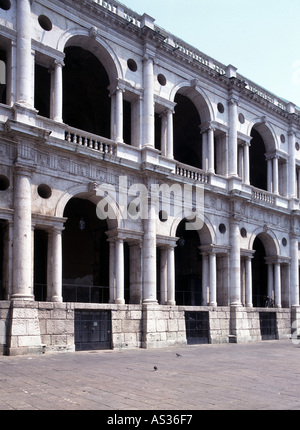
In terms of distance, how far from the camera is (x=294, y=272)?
3039 cm

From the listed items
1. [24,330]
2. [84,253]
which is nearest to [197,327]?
[84,253]

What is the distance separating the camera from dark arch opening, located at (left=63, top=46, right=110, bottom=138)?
24812mm

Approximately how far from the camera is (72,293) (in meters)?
26.4

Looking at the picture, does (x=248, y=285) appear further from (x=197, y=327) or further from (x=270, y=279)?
(x=197, y=327)

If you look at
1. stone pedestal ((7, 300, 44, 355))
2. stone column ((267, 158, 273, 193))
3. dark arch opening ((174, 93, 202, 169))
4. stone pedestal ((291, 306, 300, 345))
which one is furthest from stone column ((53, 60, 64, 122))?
stone pedestal ((291, 306, 300, 345))

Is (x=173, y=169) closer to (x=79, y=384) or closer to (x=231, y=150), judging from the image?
(x=231, y=150)

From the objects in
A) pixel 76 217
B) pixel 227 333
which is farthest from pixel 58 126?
pixel 227 333

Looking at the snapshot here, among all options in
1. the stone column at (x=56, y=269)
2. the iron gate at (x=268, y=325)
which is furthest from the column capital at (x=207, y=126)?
the stone column at (x=56, y=269)

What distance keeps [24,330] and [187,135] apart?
1842 cm

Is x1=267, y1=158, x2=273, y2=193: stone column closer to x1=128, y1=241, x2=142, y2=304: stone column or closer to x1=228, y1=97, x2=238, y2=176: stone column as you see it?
x1=228, y1=97, x2=238, y2=176: stone column

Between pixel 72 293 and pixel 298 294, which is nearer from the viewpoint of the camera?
pixel 72 293

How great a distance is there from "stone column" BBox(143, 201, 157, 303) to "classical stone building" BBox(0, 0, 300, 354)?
62 mm

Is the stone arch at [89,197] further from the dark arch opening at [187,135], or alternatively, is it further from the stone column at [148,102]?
the dark arch opening at [187,135]

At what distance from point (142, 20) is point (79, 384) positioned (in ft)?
58.1
